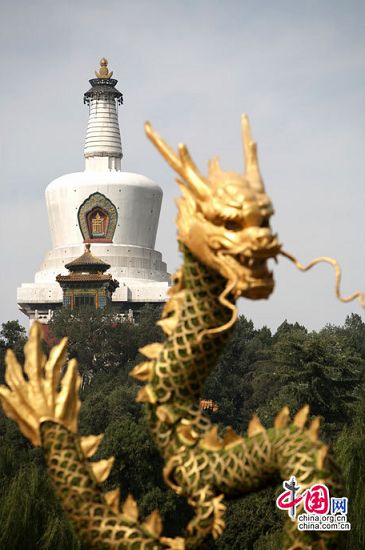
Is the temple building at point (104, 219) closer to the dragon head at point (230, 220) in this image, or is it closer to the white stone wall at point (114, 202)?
the white stone wall at point (114, 202)

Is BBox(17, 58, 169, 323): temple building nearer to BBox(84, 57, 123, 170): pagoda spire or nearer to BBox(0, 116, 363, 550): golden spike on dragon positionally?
BBox(84, 57, 123, 170): pagoda spire

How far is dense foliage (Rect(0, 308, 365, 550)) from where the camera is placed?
→ 16.4 metres

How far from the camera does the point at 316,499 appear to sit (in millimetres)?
6105

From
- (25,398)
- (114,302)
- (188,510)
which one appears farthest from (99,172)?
(25,398)

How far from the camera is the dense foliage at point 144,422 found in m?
16.4

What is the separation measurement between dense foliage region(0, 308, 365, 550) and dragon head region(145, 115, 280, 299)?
870 centimetres

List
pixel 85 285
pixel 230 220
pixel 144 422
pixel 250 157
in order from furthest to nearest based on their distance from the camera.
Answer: pixel 85 285, pixel 144 422, pixel 250 157, pixel 230 220

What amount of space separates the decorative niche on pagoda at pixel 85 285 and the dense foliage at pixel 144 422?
6.81 feet

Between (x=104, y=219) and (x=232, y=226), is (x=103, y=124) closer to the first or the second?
(x=104, y=219)

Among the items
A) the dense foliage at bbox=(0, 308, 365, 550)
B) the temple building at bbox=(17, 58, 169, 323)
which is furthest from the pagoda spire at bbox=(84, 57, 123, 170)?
the dense foliage at bbox=(0, 308, 365, 550)

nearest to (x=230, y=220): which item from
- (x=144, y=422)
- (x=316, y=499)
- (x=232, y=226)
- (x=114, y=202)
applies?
(x=232, y=226)

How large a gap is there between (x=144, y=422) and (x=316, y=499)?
21558 mm

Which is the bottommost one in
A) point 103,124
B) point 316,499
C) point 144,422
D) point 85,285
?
point 316,499


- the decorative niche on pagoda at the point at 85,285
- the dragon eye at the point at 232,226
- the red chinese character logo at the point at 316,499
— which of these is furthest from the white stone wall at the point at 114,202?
the red chinese character logo at the point at 316,499
